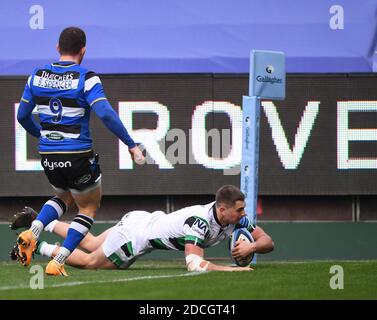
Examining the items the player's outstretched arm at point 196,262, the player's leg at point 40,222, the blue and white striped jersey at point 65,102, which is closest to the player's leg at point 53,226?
the player's leg at point 40,222

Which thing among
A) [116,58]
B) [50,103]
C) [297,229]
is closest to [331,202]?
[297,229]

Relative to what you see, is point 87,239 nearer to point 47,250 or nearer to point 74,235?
point 47,250

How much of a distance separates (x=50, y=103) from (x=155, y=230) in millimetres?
1571

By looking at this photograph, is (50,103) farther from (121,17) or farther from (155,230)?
(121,17)

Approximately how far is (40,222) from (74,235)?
36 cm

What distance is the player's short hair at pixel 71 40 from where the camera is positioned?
9.14 metres

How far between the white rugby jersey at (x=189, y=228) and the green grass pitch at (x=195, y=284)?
0.28 metres

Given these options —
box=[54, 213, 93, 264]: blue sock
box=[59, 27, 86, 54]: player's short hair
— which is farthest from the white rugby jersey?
box=[59, 27, 86, 54]: player's short hair

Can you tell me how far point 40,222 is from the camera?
31.1 feet

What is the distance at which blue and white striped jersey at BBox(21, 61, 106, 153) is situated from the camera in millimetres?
9125

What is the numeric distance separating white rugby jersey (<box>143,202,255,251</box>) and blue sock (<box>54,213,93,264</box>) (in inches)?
31.3

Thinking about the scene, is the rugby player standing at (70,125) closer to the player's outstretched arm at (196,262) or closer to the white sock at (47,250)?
the white sock at (47,250)

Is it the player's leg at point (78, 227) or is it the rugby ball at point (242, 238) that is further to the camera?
the rugby ball at point (242, 238)

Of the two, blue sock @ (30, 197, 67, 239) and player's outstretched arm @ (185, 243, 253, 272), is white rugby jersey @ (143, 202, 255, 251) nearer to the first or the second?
player's outstretched arm @ (185, 243, 253, 272)
